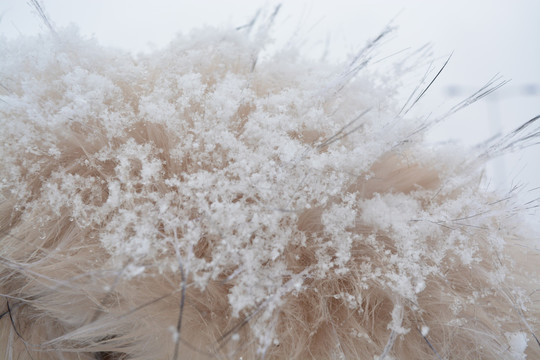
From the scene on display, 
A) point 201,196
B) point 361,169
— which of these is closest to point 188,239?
point 201,196

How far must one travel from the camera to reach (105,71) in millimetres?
452

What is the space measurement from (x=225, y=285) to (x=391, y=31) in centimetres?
41

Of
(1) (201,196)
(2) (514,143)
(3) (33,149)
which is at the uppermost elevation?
(3) (33,149)

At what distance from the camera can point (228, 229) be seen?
355mm

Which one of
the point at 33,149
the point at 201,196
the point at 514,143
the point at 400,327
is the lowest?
the point at 400,327

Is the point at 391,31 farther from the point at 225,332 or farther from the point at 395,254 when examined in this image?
the point at 225,332

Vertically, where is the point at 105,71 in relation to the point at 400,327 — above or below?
above

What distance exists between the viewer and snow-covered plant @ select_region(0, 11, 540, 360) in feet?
1.21

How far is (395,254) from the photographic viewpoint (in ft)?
1.30

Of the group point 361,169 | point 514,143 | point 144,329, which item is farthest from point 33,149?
point 514,143

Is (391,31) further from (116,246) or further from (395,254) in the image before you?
(116,246)

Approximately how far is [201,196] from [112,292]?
6.1 inches

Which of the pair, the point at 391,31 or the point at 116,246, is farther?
the point at 391,31

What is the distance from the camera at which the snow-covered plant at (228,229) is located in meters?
0.37
